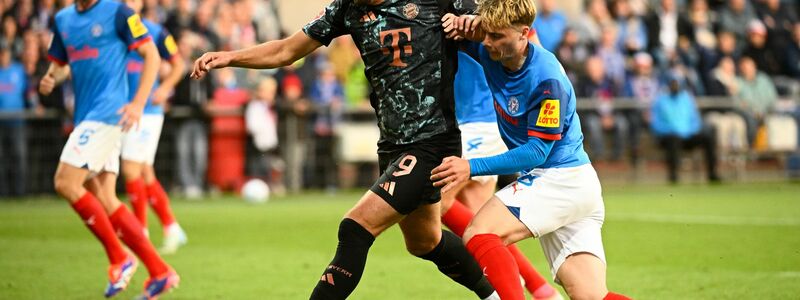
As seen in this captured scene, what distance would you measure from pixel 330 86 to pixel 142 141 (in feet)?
27.2

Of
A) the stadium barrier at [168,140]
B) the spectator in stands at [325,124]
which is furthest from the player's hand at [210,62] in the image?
the spectator in stands at [325,124]

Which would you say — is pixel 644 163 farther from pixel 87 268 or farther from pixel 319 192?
pixel 87 268

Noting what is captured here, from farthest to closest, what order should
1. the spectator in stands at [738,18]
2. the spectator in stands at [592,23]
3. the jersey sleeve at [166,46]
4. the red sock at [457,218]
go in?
the spectator in stands at [738,18] → the spectator in stands at [592,23] → the jersey sleeve at [166,46] → the red sock at [457,218]

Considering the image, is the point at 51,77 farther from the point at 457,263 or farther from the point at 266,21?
the point at 266,21

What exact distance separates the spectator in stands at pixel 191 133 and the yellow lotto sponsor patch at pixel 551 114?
13202mm

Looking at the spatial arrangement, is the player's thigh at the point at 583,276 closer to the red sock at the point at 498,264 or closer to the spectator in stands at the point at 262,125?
the red sock at the point at 498,264

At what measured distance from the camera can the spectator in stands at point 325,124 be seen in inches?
773

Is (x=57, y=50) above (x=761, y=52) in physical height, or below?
above

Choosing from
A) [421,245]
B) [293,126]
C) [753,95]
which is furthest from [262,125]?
[421,245]

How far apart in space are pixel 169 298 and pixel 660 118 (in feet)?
42.9

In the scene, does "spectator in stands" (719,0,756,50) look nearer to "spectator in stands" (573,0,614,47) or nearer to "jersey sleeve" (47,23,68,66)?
"spectator in stands" (573,0,614,47)

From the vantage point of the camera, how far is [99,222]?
28.2ft

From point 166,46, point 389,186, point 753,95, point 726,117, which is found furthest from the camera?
point 753,95

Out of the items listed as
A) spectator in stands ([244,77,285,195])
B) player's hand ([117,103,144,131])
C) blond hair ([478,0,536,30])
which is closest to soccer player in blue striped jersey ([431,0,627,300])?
blond hair ([478,0,536,30])
